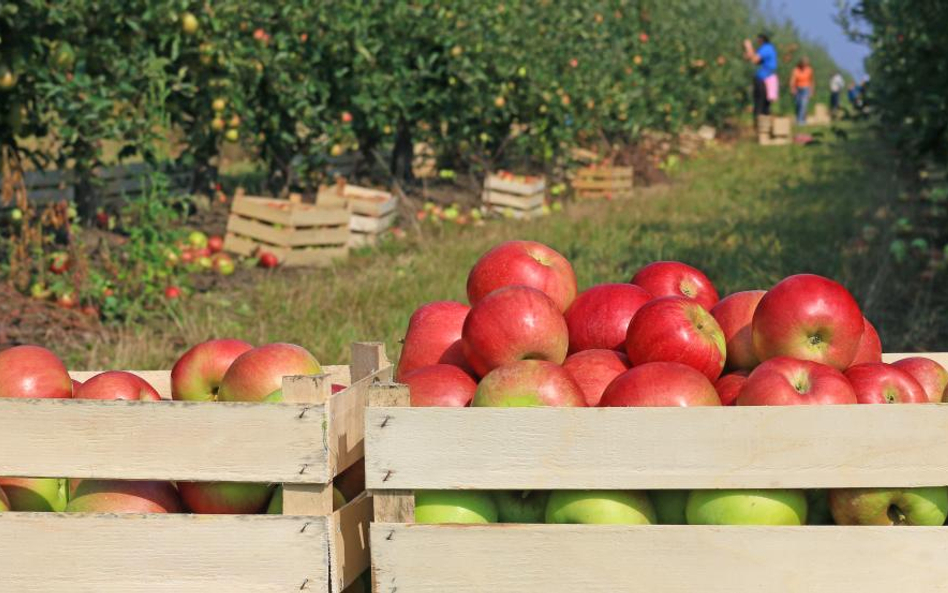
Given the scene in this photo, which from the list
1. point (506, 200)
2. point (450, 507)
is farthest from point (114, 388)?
point (506, 200)

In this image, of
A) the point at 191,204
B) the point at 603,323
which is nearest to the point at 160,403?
the point at 603,323

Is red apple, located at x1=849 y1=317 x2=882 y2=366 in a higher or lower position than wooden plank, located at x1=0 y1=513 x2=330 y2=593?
higher

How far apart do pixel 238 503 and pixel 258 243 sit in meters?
6.17

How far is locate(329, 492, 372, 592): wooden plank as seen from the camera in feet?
6.46

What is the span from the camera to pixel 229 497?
6.83 feet

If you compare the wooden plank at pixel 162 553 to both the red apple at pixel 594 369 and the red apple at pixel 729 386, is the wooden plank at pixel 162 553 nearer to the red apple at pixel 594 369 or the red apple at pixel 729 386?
the red apple at pixel 594 369

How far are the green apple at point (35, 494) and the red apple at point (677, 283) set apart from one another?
→ 1.37 m

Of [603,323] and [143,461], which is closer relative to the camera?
[143,461]

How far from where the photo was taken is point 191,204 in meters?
9.42

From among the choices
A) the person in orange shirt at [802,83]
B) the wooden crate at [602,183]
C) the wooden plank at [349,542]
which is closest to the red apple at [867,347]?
the wooden plank at [349,542]

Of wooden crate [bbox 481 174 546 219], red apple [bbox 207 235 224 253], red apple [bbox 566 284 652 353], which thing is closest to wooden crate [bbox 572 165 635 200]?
wooden crate [bbox 481 174 546 219]

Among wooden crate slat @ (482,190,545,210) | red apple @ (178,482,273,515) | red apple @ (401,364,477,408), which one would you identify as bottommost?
wooden crate slat @ (482,190,545,210)

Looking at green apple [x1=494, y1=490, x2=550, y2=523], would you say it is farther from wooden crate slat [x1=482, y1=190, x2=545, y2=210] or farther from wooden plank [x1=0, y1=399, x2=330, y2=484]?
wooden crate slat [x1=482, y1=190, x2=545, y2=210]

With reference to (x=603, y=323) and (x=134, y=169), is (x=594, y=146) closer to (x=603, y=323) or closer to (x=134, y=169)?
(x=134, y=169)
